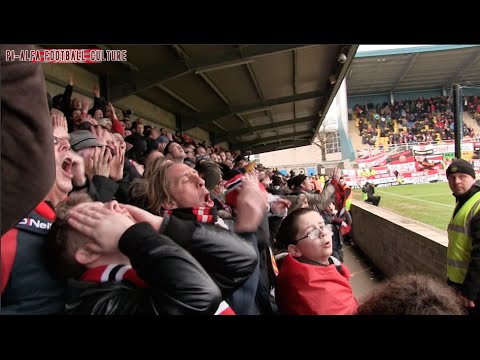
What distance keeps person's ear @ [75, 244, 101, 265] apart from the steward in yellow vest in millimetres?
1948

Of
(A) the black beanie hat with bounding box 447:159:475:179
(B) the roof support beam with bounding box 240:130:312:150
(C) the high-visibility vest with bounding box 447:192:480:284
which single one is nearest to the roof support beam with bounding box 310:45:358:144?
(A) the black beanie hat with bounding box 447:159:475:179

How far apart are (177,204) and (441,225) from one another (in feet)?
21.0

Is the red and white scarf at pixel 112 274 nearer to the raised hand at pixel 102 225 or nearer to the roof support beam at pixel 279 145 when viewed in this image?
the raised hand at pixel 102 225

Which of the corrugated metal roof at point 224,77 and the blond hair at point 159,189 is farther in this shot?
the corrugated metal roof at point 224,77

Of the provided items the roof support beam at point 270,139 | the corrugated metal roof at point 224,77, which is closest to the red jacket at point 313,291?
the corrugated metal roof at point 224,77

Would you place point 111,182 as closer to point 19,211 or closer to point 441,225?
point 19,211

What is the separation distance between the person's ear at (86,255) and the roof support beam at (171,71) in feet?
7.98

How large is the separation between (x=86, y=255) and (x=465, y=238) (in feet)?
6.96

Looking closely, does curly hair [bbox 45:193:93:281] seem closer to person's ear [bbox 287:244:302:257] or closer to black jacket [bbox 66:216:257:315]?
black jacket [bbox 66:216:257:315]

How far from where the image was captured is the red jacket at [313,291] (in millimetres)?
1284

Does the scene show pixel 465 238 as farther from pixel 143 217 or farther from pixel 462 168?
pixel 143 217

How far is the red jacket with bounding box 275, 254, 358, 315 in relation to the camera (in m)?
1.28

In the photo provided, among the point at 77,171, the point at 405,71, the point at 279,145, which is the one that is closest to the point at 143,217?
the point at 77,171
